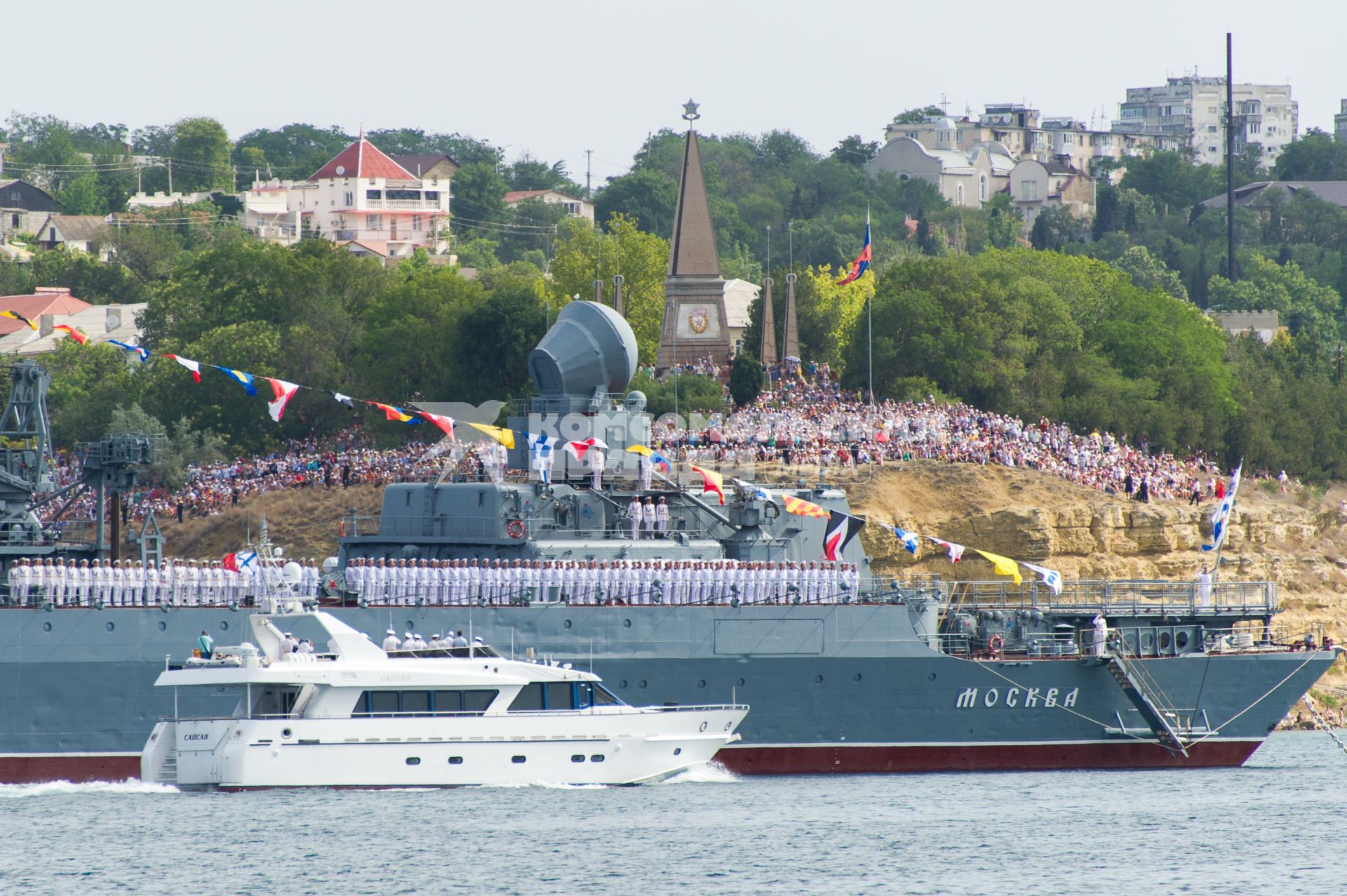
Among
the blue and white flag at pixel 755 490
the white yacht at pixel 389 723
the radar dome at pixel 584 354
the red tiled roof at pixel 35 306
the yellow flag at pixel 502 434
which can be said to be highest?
the red tiled roof at pixel 35 306

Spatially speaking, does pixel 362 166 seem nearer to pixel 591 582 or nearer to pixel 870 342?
pixel 870 342

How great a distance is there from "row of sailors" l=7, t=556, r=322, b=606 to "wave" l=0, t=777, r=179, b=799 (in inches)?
140

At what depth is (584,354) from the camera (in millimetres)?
44906

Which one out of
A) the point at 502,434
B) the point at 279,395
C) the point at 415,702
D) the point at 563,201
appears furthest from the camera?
the point at 563,201

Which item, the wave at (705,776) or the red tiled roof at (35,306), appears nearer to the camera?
the wave at (705,776)

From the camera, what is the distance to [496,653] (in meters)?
38.9

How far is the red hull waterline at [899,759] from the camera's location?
132ft

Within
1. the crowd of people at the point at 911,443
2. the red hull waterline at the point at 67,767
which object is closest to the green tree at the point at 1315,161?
the crowd of people at the point at 911,443

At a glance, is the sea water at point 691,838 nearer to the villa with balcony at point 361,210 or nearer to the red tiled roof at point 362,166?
the villa with balcony at point 361,210

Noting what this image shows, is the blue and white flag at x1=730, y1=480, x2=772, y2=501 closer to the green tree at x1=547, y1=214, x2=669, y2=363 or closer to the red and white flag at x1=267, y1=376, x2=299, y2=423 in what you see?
the red and white flag at x1=267, y1=376, x2=299, y2=423

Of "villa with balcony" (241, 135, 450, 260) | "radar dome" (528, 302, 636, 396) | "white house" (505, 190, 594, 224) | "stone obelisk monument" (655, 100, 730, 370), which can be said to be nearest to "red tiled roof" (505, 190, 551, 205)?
"white house" (505, 190, 594, 224)

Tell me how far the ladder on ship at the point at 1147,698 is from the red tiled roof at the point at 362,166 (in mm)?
100017

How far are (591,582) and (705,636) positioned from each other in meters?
2.57

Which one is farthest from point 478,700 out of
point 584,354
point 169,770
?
point 584,354
